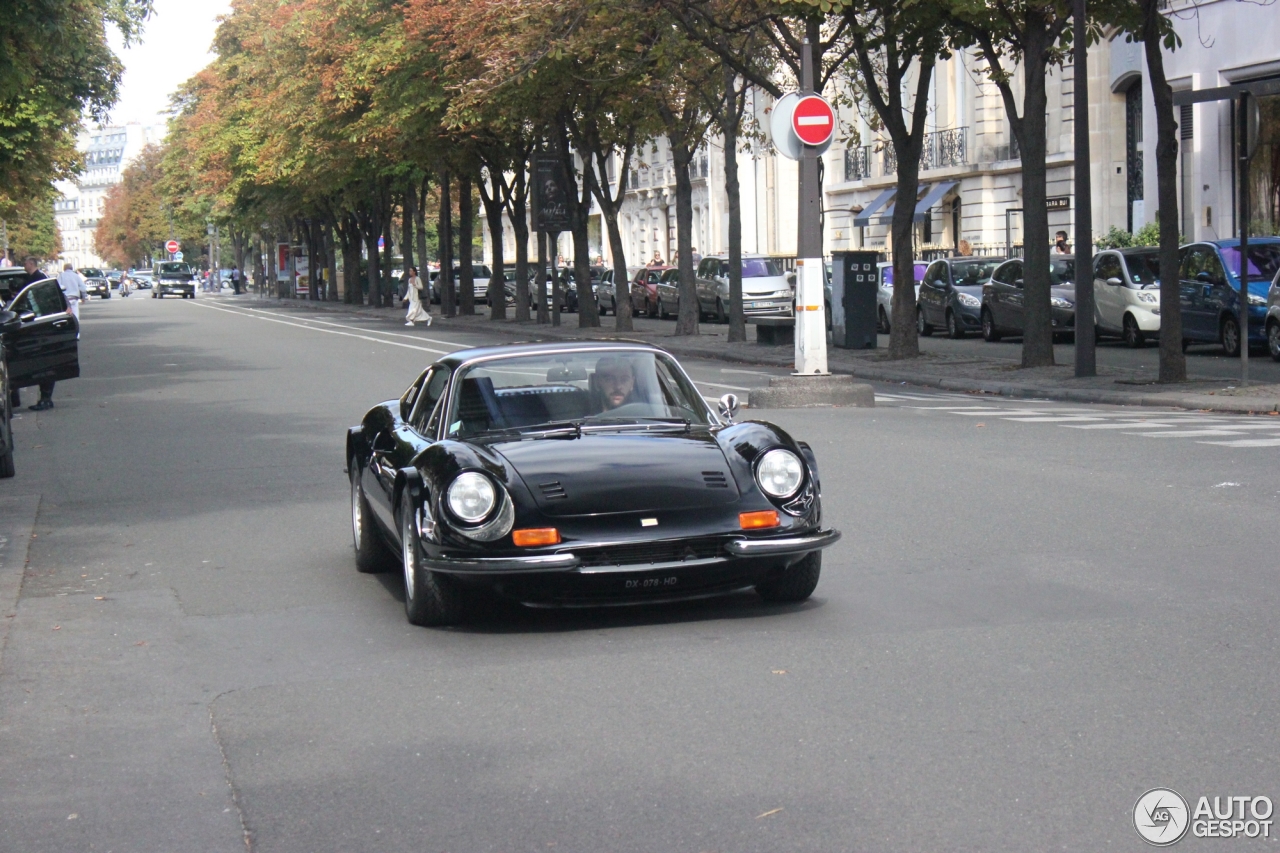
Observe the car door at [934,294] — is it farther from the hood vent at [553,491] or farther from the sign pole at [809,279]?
the hood vent at [553,491]

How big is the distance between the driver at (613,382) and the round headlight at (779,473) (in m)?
0.98

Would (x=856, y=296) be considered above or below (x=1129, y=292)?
above

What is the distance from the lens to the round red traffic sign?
18234mm

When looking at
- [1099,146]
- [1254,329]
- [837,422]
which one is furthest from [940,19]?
[1099,146]

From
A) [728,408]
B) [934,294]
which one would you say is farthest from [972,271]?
[728,408]

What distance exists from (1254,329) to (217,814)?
21.8m

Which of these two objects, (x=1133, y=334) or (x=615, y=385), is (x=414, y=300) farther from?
(x=615, y=385)

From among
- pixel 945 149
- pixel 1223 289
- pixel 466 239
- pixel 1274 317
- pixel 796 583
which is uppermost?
pixel 945 149

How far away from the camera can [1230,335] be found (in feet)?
79.5

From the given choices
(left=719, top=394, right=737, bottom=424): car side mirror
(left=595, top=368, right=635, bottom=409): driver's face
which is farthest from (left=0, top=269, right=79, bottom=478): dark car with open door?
(left=719, top=394, right=737, bottom=424): car side mirror

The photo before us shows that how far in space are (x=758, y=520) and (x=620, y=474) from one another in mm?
607

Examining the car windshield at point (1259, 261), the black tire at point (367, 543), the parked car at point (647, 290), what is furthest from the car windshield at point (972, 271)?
the black tire at point (367, 543)

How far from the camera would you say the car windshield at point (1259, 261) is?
24.5 meters

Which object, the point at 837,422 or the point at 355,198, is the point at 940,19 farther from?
the point at 355,198
